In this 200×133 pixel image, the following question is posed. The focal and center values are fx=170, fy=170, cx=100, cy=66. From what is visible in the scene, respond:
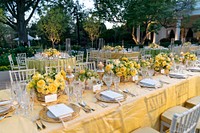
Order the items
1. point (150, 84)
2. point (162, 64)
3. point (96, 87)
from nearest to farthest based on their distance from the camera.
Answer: point (96, 87)
point (150, 84)
point (162, 64)

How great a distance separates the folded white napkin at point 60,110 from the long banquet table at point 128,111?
8cm

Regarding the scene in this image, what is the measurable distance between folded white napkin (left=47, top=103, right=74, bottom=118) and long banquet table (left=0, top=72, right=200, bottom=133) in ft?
0.26

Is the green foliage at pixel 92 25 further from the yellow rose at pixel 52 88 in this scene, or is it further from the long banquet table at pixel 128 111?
the yellow rose at pixel 52 88

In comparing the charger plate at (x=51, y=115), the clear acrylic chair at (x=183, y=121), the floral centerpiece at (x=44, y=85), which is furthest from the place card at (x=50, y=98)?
the clear acrylic chair at (x=183, y=121)

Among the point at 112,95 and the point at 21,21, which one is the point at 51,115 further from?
the point at 21,21

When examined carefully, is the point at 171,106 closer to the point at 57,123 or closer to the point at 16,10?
the point at 57,123

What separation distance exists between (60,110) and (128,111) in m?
0.66

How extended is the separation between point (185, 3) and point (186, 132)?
1270cm

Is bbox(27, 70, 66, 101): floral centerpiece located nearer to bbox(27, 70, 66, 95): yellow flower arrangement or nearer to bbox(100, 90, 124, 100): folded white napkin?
bbox(27, 70, 66, 95): yellow flower arrangement

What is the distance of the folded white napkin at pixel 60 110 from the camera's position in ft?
4.41

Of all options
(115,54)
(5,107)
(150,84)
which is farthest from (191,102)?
(115,54)

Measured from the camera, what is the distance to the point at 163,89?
2021mm

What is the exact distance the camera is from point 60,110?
4.62 feet

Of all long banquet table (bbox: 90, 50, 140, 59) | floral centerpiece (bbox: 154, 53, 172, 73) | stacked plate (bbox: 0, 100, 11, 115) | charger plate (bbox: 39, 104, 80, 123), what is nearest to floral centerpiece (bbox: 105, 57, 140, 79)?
floral centerpiece (bbox: 154, 53, 172, 73)
